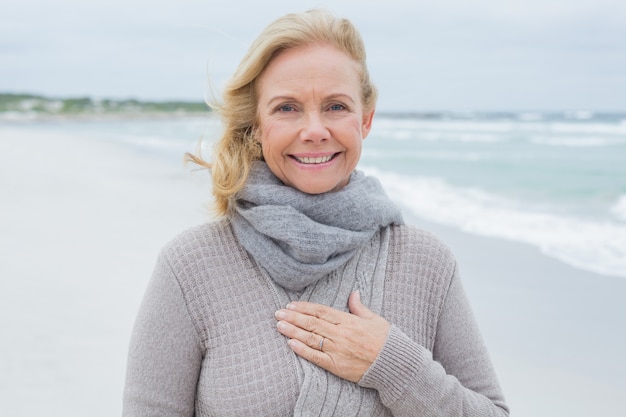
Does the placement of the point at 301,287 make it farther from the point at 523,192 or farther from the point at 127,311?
the point at 523,192

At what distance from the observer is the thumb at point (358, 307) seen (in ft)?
6.43

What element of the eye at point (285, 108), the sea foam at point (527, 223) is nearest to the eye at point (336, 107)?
the eye at point (285, 108)

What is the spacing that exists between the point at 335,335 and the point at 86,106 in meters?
90.2

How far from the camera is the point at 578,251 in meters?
6.91

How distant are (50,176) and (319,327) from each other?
10968 mm

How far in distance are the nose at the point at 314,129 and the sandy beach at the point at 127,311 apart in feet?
1.39

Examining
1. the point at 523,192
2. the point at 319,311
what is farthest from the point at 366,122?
the point at 523,192

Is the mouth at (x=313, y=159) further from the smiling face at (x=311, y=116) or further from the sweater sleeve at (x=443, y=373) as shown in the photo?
the sweater sleeve at (x=443, y=373)

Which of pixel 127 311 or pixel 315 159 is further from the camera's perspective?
pixel 127 311

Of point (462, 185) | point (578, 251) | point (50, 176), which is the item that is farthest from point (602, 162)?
point (50, 176)

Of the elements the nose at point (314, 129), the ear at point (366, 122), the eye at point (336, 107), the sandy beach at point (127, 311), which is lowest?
the sandy beach at point (127, 311)

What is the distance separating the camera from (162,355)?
74.1 inches

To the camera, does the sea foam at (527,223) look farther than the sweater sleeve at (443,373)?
Yes

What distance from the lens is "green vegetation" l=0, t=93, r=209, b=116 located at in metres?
80.7
